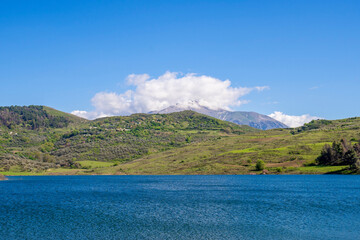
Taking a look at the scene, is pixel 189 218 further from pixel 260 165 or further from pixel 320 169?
pixel 260 165

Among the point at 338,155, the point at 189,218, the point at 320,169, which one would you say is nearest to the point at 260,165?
the point at 320,169

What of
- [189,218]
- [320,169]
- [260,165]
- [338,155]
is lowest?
[189,218]

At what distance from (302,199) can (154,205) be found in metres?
38.2

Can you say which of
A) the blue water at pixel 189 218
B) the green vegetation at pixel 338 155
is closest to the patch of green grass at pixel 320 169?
the green vegetation at pixel 338 155

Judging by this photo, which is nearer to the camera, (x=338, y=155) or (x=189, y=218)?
(x=189, y=218)

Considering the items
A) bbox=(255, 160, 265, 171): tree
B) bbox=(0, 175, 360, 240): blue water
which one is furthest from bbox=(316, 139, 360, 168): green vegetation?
bbox=(0, 175, 360, 240): blue water

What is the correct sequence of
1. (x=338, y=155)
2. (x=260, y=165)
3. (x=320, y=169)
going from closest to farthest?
(x=320, y=169) → (x=338, y=155) → (x=260, y=165)

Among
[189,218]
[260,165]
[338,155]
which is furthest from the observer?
[260,165]

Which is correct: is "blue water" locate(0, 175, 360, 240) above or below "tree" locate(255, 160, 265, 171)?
below

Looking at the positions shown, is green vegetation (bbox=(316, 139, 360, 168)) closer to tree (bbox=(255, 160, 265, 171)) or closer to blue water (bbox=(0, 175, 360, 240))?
tree (bbox=(255, 160, 265, 171))

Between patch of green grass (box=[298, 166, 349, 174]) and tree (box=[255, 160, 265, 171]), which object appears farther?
tree (box=[255, 160, 265, 171])

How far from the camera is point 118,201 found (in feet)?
313

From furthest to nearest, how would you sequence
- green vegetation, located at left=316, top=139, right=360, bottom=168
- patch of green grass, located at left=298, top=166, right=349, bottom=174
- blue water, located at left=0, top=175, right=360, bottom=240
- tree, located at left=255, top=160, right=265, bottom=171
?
tree, located at left=255, top=160, right=265, bottom=171, green vegetation, located at left=316, top=139, right=360, bottom=168, patch of green grass, located at left=298, top=166, right=349, bottom=174, blue water, located at left=0, top=175, right=360, bottom=240

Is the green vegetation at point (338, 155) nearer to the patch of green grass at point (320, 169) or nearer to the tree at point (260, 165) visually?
the patch of green grass at point (320, 169)
